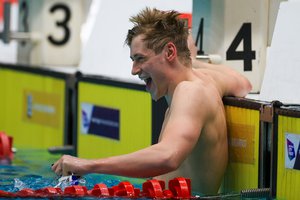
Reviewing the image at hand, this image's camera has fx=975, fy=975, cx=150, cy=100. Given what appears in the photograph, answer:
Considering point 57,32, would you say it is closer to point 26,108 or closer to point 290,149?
point 26,108

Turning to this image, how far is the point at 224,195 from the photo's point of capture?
13.5 ft

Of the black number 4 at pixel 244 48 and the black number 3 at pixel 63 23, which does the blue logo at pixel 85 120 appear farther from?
the black number 4 at pixel 244 48

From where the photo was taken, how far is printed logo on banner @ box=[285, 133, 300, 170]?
3.96 m

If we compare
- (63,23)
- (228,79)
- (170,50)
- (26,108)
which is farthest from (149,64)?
(63,23)

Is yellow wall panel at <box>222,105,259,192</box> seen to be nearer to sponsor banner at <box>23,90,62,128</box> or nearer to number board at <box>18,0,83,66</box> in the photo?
sponsor banner at <box>23,90,62,128</box>

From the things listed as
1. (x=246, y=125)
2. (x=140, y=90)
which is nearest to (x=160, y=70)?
(x=246, y=125)

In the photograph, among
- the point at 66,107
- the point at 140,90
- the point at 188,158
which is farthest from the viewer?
the point at 66,107

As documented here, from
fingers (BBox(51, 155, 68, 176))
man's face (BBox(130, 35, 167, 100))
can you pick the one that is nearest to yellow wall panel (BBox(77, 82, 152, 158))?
man's face (BBox(130, 35, 167, 100))

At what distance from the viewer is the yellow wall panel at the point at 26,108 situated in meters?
6.72

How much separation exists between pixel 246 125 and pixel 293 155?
1.34 ft

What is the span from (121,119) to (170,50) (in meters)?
1.68

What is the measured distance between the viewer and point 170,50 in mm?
4195

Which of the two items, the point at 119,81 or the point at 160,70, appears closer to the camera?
the point at 160,70

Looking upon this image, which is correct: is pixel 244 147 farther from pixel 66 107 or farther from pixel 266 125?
pixel 66 107
